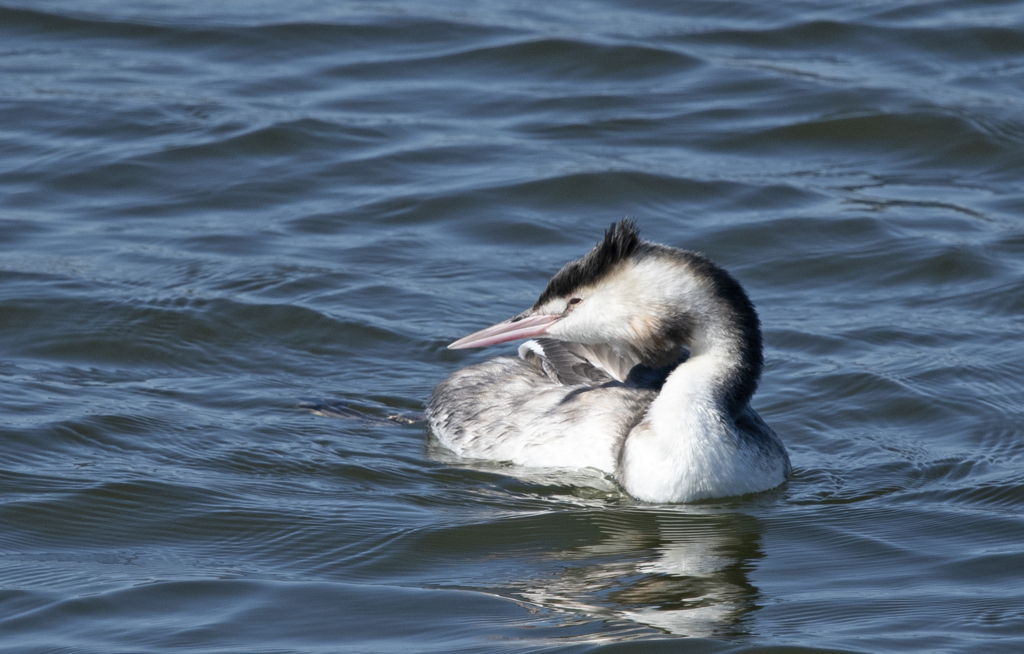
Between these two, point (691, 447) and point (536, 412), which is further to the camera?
point (536, 412)

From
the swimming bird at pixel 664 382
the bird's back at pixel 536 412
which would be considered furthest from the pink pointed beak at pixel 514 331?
the bird's back at pixel 536 412

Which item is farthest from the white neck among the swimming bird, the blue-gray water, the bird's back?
the bird's back

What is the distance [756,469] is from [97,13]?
10589mm

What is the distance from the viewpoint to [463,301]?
980 cm

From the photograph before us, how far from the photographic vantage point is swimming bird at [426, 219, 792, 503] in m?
6.77

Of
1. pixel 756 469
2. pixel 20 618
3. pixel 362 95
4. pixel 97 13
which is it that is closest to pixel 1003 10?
pixel 362 95

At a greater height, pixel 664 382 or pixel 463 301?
pixel 664 382

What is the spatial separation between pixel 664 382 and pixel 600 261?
929 millimetres

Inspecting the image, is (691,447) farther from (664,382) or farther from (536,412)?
(536,412)

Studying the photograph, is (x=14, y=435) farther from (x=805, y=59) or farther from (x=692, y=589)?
(x=805, y=59)

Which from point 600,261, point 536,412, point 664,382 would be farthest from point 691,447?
point 536,412

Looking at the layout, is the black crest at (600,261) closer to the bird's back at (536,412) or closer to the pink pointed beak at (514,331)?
the pink pointed beak at (514,331)

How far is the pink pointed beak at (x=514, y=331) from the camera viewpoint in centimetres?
Answer: 711

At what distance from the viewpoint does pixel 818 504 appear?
705 cm
